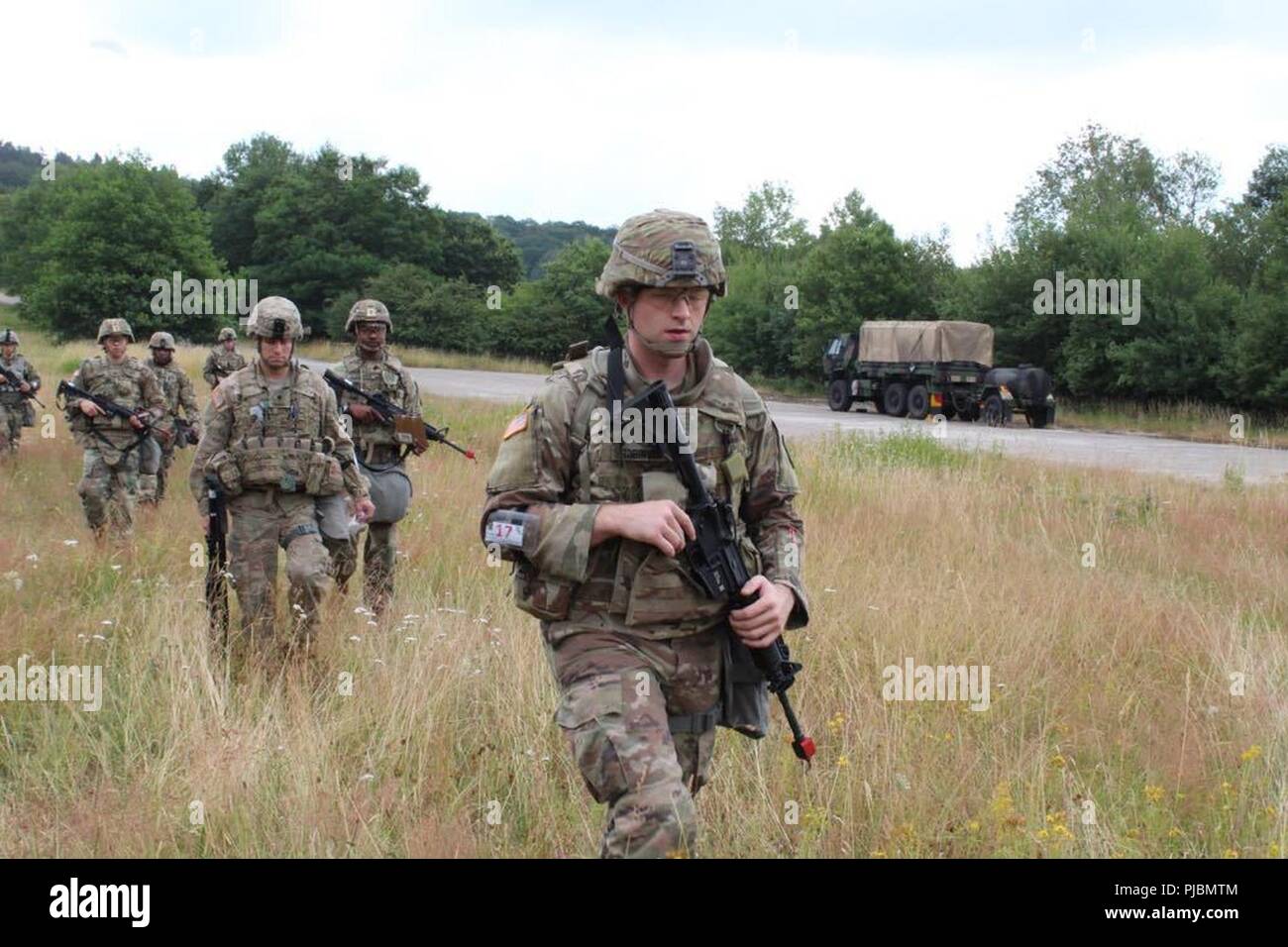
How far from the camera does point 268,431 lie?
626cm

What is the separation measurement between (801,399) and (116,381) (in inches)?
1036

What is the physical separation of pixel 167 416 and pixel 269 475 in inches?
192

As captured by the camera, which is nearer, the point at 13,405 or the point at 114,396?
the point at 114,396

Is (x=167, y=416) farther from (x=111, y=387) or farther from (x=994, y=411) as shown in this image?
(x=994, y=411)

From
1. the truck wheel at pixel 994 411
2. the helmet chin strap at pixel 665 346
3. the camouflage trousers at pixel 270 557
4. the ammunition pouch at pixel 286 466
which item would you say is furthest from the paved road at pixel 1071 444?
the helmet chin strap at pixel 665 346

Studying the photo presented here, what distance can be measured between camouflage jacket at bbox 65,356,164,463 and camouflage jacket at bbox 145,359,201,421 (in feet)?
6.87

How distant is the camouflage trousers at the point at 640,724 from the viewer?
285 cm

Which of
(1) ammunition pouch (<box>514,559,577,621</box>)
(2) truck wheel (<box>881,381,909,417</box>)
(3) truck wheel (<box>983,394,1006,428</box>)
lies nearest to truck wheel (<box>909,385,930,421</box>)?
(2) truck wheel (<box>881,381,909,417</box>)

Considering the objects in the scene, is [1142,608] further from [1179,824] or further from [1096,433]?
[1096,433]

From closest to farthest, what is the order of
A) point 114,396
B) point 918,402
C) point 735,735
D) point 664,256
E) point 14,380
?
point 664,256
point 735,735
point 114,396
point 14,380
point 918,402

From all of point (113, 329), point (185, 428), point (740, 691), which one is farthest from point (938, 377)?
point (740, 691)

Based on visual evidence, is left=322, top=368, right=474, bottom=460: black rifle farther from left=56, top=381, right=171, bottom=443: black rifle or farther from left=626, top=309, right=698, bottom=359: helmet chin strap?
left=626, top=309, right=698, bottom=359: helmet chin strap
